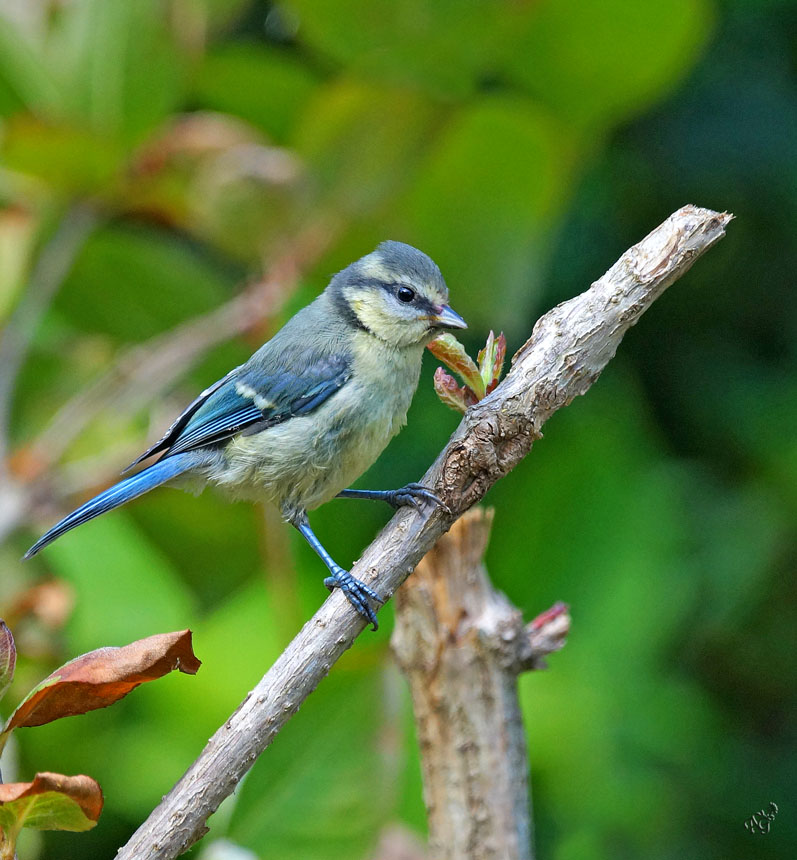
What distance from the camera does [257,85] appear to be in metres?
2.22

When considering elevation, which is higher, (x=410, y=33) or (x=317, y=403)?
(x=410, y=33)

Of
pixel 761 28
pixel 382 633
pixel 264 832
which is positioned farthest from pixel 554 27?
pixel 264 832

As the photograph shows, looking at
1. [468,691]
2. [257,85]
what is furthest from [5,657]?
[257,85]

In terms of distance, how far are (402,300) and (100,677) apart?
112 centimetres

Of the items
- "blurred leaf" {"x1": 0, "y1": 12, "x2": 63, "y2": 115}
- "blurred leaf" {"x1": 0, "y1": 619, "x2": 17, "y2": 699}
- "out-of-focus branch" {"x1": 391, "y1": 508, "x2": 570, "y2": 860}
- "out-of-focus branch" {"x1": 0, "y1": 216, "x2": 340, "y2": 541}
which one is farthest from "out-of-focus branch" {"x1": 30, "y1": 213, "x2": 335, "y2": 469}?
"blurred leaf" {"x1": 0, "y1": 619, "x2": 17, "y2": 699}

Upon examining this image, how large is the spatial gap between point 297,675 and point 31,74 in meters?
1.54

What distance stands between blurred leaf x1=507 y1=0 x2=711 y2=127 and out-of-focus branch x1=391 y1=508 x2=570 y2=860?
1.01m

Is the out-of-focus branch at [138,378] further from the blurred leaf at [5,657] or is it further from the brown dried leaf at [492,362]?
the blurred leaf at [5,657]

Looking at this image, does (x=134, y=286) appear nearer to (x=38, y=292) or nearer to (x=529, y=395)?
(x=38, y=292)

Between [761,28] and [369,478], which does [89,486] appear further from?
Result: [761,28]

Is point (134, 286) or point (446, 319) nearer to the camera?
point (446, 319)

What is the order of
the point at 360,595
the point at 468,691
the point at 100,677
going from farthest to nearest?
the point at 468,691, the point at 360,595, the point at 100,677

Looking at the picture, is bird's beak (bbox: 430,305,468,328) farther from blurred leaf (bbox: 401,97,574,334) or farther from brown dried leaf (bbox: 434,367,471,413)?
brown dried leaf (bbox: 434,367,471,413)

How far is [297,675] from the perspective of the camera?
110cm
